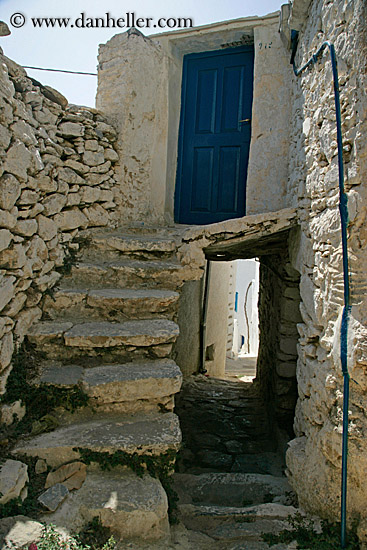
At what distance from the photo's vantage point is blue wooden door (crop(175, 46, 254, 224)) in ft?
16.0

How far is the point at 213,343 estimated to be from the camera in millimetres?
8672

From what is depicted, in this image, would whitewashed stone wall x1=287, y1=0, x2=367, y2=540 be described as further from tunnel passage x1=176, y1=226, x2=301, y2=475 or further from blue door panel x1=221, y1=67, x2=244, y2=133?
blue door panel x1=221, y1=67, x2=244, y2=133

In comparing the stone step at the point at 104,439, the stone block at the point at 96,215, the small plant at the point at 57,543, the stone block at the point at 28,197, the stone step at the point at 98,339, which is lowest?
the small plant at the point at 57,543

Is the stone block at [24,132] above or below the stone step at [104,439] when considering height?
above

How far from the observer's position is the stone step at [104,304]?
335 cm

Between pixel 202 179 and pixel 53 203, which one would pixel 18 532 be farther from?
pixel 202 179

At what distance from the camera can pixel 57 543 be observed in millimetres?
1885

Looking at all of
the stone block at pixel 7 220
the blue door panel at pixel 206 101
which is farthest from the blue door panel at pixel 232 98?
the stone block at pixel 7 220

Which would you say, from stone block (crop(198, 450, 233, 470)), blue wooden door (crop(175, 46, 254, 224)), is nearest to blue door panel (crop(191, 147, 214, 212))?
blue wooden door (crop(175, 46, 254, 224))

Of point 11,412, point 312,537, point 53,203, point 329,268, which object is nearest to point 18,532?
point 11,412

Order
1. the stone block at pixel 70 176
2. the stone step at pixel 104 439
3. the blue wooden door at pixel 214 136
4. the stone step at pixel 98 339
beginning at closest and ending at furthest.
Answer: the stone step at pixel 104 439 → the stone step at pixel 98 339 → the stone block at pixel 70 176 → the blue wooden door at pixel 214 136

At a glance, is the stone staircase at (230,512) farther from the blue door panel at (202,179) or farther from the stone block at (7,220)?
the blue door panel at (202,179)

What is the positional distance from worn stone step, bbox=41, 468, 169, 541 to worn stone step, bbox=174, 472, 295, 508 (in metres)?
1.06

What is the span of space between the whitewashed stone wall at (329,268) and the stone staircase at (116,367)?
0.98m
